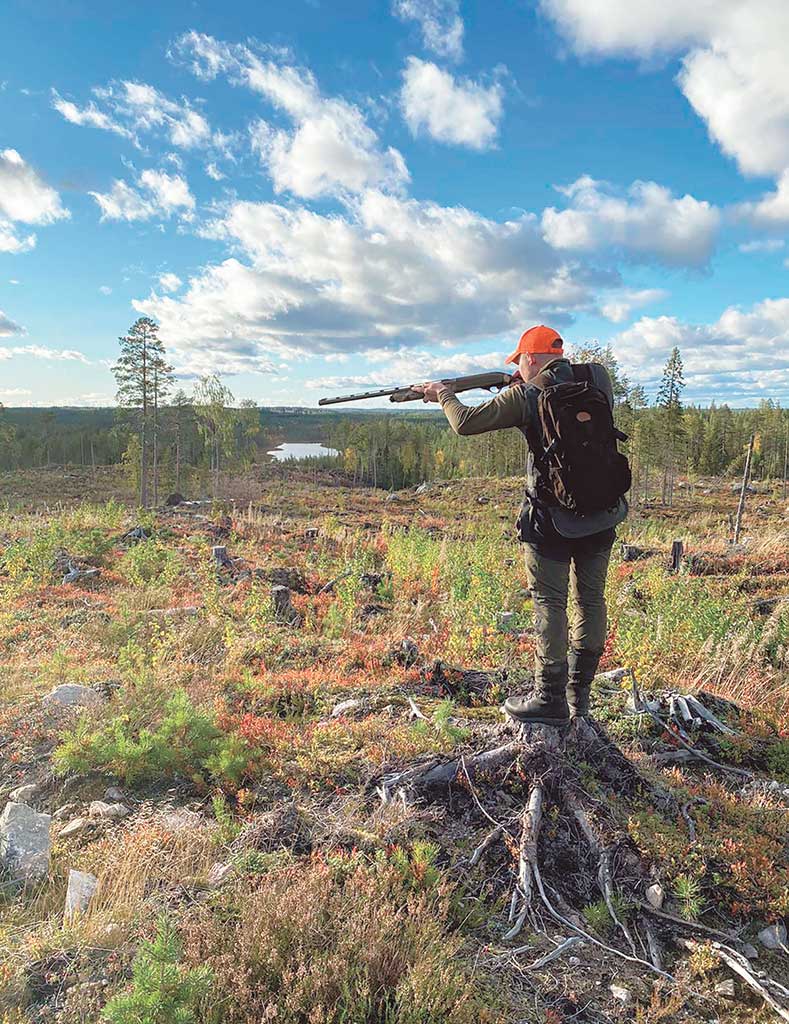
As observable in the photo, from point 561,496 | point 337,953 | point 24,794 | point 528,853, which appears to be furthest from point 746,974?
point 24,794

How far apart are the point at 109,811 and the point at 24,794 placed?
707mm

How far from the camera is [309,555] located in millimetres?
12078

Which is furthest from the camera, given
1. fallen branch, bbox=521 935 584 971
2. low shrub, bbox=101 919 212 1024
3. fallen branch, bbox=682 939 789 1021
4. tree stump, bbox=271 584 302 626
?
tree stump, bbox=271 584 302 626

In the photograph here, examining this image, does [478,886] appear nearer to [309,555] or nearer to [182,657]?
[182,657]

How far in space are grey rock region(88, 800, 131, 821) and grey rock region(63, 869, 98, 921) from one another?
0.64m

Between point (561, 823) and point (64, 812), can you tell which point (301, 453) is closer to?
point (64, 812)

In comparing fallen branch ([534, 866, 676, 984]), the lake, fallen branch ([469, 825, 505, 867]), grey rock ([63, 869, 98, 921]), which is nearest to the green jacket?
fallen branch ([469, 825, 505, 867])

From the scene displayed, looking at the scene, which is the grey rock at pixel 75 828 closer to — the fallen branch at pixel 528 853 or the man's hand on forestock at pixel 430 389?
the fallen branch at pixel 528 853

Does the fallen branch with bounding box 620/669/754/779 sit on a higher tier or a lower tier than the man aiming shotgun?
lower

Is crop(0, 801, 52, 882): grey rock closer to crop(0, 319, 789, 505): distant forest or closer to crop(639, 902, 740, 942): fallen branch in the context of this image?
crop(639, 902, 740, 942): fallen branch

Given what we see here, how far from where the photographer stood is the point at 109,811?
3453 mm

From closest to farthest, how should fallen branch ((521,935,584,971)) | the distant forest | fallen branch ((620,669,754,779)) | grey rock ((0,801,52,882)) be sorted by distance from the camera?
1. fallen branch ((521,935,584,971))
2. grey rock ((0,801,52,882))
3. fallen branch ((620,669,754,779))
4. the distant forest

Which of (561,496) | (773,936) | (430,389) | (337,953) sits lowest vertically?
(773,936)

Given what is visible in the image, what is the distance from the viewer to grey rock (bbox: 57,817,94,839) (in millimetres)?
3252
